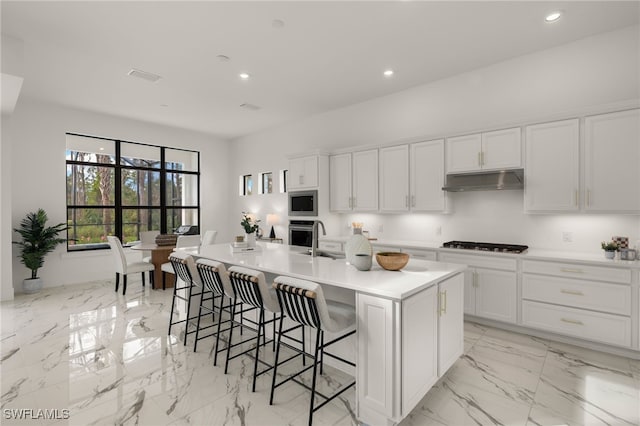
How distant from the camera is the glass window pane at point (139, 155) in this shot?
262 inches

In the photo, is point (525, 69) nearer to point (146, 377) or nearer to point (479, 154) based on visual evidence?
point (479, 154)

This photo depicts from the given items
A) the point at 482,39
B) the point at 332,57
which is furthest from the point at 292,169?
the point at 482,39

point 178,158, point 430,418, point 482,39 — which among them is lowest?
point 430,418

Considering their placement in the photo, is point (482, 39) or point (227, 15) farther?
point (482, 39)

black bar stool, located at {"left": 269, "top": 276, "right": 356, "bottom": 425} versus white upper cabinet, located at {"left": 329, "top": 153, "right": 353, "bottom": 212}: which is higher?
white upper cabinet, located at {"left": 329, "top": 153, "right": 353, "bottom": 212}

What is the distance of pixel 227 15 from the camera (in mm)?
3023

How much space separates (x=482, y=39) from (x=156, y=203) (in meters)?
6.74

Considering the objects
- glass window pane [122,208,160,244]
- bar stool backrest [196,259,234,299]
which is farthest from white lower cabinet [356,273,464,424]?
glass window pane [122,208,160,244]

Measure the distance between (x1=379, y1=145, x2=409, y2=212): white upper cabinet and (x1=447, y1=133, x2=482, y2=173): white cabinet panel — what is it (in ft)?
2.05

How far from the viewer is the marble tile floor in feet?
7.02

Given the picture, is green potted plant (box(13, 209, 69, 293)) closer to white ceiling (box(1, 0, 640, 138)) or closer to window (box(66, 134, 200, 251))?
window (box(66, 134, 200, 251))

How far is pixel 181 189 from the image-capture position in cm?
761

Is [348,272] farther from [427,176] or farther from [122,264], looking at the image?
[122,264]

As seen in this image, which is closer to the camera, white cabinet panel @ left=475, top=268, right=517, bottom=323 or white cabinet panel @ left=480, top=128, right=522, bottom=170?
white cabinet panel @ left=475, top=268, right=517, bottom=323
